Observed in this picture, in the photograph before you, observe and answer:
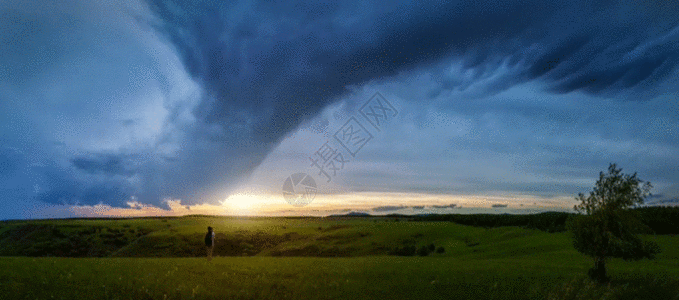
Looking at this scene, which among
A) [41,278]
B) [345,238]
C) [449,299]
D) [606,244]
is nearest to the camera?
[41,278]

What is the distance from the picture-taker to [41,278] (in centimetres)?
2478

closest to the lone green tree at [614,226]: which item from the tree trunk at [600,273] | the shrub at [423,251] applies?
the tree trunk at [600,273]

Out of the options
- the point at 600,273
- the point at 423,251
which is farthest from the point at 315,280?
the point at 423,251

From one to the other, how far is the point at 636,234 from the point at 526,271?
10156 mm

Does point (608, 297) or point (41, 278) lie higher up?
point (41, 278)

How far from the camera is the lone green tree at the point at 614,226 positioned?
113 ft

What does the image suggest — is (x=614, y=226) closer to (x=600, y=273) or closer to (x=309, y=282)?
(x=600, y=273)

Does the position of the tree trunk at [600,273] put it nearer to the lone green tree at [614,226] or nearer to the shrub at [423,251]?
the lone green tree at [614,226]

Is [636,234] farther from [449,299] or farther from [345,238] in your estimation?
[345,238]

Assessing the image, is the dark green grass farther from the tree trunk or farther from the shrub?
the shrub

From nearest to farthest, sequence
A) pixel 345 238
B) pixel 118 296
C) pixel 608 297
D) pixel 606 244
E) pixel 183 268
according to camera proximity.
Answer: pixel 118 296, pixel 608 297, pixel 183 268, pixel 606 244, pixel 345 238

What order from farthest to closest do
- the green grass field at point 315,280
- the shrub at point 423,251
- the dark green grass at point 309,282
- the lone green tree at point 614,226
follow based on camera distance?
the shrub at point 423,251, the lone green tree at point 614,226, the green grass field at point 315,280, the dark green grass at point 309,282

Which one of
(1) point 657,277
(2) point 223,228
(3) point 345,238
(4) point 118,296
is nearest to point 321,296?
(4) point 118,296

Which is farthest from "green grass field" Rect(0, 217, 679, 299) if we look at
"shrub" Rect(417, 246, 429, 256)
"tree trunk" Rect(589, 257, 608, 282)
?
"shrub" Rect(417, 246, 429, 256)
